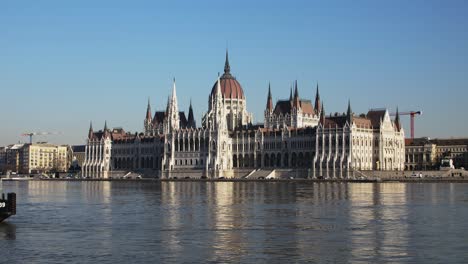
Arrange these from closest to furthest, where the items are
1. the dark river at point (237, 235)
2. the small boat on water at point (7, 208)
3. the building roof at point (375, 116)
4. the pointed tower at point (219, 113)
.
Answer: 1. the dark river at point (237, 235)
2. the small boat on water at point (7, 208)
3. the building roof at point (375, 116)
4. the pointed tower at point (219, 113)

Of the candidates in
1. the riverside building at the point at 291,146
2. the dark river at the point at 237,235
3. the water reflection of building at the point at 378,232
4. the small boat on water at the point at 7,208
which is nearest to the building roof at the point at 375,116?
the riverside building at the point at 291,146

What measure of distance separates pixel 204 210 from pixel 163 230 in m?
16.9

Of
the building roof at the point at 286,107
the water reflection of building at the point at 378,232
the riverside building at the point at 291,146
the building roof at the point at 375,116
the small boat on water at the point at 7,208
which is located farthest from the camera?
the building roof at the point at 286,107

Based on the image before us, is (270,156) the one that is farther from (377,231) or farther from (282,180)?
(377,231)

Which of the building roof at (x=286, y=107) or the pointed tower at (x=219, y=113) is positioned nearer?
the pointed tower at (x=219, y=113)

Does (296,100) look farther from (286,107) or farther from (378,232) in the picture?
(378,232)

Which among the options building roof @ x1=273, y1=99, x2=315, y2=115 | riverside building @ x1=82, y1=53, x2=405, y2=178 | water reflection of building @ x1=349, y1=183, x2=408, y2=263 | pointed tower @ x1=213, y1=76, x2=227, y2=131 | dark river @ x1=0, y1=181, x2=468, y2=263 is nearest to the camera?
dark river @ x1=0, y1=181, x2=468, y2=263

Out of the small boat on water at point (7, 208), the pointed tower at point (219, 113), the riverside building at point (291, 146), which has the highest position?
the pointed tower at point (219, 113)

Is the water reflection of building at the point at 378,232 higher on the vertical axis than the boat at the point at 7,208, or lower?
lower

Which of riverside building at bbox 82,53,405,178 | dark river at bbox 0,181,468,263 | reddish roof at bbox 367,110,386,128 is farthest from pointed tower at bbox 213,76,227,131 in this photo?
dark river at bbox 0,181,468,263

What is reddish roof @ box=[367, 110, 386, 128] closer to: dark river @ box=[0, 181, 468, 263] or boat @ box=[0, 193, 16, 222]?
dark river @ box=[0, 181, 468, 263]

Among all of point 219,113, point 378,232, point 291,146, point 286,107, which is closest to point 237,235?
point 378,232

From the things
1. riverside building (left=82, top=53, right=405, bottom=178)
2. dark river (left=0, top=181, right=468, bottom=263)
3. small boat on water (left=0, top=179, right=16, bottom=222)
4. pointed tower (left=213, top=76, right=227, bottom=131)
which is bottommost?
dark river (left=0, top=181, right=468, bottom=263)

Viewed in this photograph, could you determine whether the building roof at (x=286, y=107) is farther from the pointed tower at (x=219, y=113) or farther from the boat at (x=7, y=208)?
the boat at (x=7, y=208)
